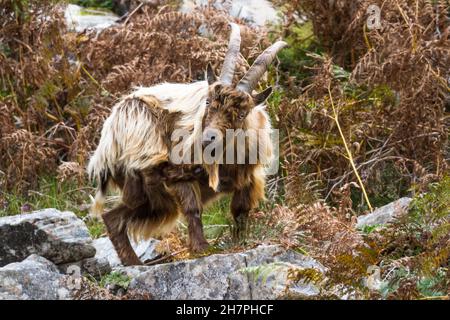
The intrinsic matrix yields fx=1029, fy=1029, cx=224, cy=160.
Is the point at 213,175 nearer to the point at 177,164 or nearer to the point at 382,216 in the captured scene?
the point at 177,164

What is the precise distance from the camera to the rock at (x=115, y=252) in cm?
953

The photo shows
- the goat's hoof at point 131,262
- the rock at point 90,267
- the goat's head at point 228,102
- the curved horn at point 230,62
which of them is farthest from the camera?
the goat's hoof at point 131,262

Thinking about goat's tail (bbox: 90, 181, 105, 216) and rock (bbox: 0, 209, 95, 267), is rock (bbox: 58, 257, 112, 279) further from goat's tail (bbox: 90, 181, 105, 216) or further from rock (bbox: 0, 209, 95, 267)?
goat's tail (bbox: 90, 181, 105, 216)

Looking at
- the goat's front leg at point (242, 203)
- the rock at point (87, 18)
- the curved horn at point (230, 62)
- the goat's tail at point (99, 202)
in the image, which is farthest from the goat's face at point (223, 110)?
the rock at point (87, 18)

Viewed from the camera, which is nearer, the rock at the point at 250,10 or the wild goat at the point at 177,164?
the wild goat at the point at 177,164

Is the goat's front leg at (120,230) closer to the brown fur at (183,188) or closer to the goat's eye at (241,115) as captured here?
the brown fur at (183,188)

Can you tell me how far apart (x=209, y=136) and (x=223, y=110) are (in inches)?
10.9

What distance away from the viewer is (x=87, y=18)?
14156mm

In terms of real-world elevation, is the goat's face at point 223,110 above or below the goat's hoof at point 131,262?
above

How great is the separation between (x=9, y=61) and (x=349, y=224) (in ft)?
18.3

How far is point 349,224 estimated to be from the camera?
27.2ft

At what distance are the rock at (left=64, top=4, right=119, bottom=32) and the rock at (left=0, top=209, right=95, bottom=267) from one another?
5.39 metres

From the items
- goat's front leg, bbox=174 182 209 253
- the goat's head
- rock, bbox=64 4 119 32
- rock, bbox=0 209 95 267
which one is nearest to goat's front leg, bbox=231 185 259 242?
goat's front leg, bbox=174 182 209 253

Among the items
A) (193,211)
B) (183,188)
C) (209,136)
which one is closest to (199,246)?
(193,211)
